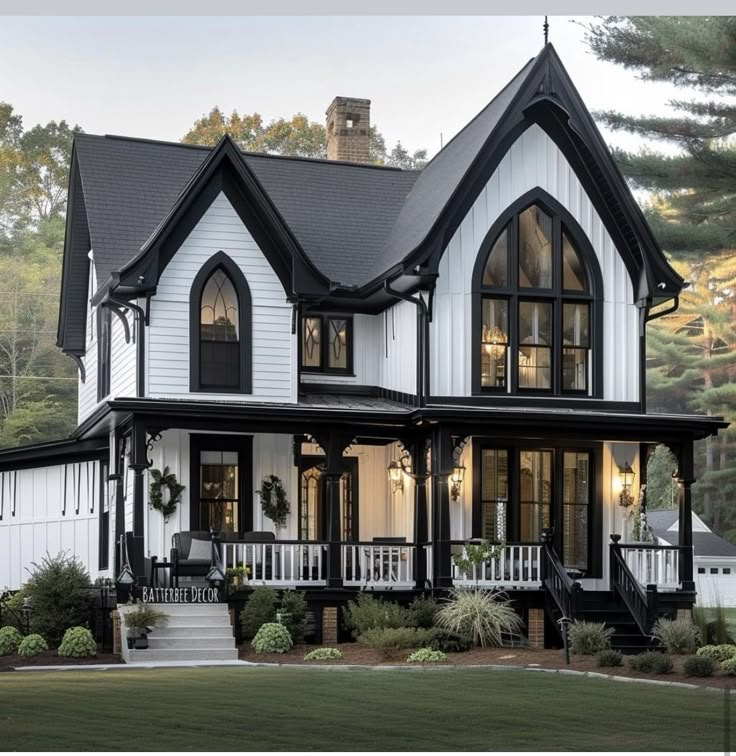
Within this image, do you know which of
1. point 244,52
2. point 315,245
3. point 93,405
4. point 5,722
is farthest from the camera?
point 244,52

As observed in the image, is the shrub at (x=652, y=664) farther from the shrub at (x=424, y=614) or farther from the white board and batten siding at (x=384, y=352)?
the white board and batten siding at (x=384, y=352)

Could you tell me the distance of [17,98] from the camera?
207ft

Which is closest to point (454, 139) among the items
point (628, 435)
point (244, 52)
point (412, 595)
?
point (628, 435)

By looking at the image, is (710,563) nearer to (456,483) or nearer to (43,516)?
(456,483)

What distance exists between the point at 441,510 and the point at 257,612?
4.05 metres

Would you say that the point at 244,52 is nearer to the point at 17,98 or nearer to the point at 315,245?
the point at 17,98

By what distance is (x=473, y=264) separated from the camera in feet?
92.4

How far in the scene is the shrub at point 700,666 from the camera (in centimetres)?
1995

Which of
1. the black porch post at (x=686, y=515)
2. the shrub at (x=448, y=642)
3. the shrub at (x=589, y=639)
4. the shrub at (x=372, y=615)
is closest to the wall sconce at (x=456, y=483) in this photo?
the shrub at (x=372, y=615)

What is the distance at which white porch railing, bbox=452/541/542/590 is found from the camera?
2630 centimetres

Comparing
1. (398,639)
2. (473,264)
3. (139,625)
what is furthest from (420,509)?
(139,625)

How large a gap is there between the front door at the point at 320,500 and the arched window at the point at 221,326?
229 centimetres

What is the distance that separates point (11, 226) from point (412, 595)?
4113cm

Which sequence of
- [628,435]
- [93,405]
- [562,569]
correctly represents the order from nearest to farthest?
[562,569], [628,435], [93,405]
